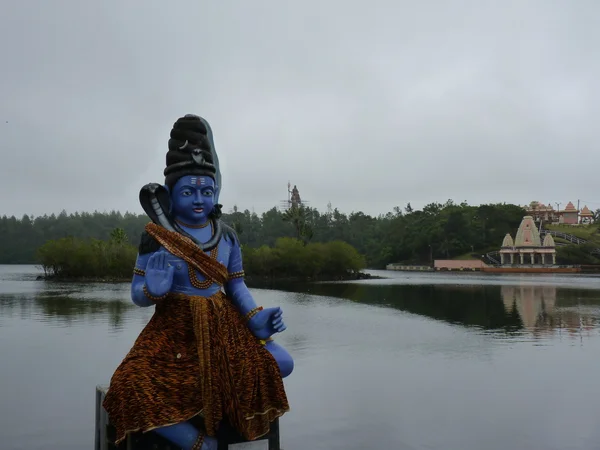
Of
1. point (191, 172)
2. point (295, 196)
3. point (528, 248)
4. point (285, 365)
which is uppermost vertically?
point (295, 196)

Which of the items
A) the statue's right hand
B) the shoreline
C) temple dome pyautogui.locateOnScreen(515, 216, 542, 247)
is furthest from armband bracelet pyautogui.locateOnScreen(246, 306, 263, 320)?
temple dome pyautogui.locateOnScreen(515, 216, 542, 247)

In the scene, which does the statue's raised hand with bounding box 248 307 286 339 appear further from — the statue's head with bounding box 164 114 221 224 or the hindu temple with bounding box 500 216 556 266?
the hindu temple with bounding box 500 216 556 266

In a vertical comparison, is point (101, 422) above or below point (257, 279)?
above

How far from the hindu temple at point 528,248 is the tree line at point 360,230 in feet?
20.8

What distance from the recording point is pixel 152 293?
3.07m

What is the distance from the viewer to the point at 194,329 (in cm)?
312

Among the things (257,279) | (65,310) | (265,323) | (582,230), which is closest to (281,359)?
(265,323)

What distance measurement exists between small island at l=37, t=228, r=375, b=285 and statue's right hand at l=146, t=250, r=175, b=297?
4233 cm

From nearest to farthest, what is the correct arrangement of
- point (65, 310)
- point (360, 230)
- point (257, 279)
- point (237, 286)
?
point (237, 286) < point (65, 310) < point (257, 279) < point (360, 230)

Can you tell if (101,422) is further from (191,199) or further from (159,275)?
(191,199)

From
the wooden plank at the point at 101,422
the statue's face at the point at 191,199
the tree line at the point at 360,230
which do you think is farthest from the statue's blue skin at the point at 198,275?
the tree line at the point at 360,230

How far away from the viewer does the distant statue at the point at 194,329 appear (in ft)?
9.64

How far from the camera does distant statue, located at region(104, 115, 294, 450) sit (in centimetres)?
294

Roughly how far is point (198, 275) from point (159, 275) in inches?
9.5
